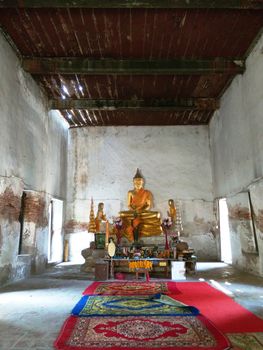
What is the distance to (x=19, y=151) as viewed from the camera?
6.14m

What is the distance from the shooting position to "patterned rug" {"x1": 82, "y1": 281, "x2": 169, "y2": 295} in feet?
15.0

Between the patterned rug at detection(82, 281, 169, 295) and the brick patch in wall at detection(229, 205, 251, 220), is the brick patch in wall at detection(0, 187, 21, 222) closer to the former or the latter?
the patterned rug at detection(82, 281, 169, 295)

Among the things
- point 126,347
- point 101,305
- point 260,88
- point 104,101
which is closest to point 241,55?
point 260,88

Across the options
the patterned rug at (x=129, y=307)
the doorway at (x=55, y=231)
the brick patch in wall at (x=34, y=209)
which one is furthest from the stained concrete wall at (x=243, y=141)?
the doorway at (x=55, y=231)

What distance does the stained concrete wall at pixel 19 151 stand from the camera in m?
5.45

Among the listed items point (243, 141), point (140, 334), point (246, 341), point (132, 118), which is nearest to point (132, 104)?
point (132, 118)

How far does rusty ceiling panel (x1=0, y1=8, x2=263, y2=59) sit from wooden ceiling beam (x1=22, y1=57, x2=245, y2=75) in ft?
0.42

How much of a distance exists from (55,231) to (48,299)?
4.90m

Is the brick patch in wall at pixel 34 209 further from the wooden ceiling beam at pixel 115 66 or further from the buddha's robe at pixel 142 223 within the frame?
the wooden ceiling beam at pixel 115 66

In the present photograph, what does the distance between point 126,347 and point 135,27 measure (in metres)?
4.85

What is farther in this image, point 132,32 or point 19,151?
point 19,151

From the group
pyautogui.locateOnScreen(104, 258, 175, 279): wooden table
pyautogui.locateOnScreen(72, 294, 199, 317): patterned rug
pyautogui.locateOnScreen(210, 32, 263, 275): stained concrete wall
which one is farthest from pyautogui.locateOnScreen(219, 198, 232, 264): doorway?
→ pyautogui.locateOnScreen(72, 294, 199, 317): patterned rug

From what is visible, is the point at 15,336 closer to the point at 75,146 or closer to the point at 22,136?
the point at 22,136

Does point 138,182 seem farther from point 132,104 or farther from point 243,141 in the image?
point 243,141
